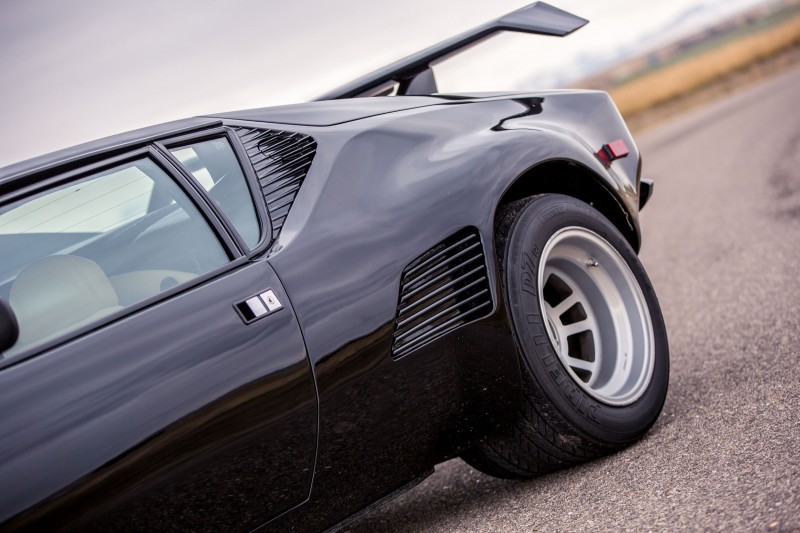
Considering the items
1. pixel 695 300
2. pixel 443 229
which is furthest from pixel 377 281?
pixel 695 300

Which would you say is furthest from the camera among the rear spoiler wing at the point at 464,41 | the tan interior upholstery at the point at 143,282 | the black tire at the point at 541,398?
the rear spoiler wing at the point at 464,41

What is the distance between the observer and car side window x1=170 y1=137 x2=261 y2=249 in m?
2.50

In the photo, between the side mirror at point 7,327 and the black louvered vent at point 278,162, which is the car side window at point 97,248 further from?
the black louvered vent at point 278,162

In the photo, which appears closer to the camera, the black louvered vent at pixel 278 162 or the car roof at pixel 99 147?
the car roof at pixel 99 147

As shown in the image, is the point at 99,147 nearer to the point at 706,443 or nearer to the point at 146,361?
the point at 146,361

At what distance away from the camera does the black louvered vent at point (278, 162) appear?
2572mm

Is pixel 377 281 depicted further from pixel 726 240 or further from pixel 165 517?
pixel 726 240

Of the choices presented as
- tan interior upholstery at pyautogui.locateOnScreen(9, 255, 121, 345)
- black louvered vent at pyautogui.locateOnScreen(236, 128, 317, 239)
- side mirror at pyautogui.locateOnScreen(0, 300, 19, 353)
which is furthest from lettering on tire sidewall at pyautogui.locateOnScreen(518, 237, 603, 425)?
side mirror at pyautogui.locateOnScreen(0, 300, 19, 353)

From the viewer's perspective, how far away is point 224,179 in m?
2.60

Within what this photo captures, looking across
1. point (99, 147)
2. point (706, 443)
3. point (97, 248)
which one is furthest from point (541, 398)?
point (99, 147)

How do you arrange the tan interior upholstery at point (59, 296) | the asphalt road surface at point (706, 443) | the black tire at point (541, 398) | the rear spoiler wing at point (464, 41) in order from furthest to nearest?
1. the rear spoiler wing at point (464, 41)
2. the black tire at point (541, 398)
3. the asphalt road surface at point (706, 443)
4. the tan interior upholstery at point (59, 296)

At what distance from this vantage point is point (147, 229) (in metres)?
2.40

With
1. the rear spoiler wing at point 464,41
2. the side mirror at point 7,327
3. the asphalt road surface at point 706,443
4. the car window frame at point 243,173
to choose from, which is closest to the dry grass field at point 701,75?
the asphalt road surface at point 706,443

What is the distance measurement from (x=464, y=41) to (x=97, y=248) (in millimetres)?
1914
